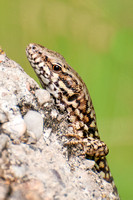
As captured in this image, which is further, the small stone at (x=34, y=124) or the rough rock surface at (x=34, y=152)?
the small stone at (x=34, y=124)

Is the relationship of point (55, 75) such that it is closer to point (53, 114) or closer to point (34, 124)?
point (53, 114)

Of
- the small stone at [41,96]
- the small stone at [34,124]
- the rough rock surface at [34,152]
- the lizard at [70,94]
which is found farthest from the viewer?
the lizard at [70,94]

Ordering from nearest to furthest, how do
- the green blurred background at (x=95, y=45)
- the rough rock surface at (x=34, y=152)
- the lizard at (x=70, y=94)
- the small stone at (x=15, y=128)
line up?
the rough rock surface at (x=34, y=152) < the small stone at (x=15, y=128) < the lizard at (x=70, y=94) < the green blurred background at (x=95, y=45)

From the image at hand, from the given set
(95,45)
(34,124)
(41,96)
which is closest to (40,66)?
(41,96)

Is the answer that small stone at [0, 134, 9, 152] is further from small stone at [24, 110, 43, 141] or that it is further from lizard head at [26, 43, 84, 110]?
lizard head at [26, 43, 84, 110]

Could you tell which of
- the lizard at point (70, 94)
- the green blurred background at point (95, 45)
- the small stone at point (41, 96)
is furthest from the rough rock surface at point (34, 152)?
the green blurred background at point (95, 45)

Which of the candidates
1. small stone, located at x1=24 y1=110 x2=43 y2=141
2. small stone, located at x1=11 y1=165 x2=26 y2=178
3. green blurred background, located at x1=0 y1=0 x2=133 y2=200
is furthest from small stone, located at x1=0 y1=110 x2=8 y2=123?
green blurred background, located at x1=0 y1=0 x2=133 y2=200

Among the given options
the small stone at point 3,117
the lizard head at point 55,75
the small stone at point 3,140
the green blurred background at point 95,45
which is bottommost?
the small stone at point 3,140

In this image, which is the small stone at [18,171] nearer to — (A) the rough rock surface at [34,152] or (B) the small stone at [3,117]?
(A) the rough rock surface at [34,152]
